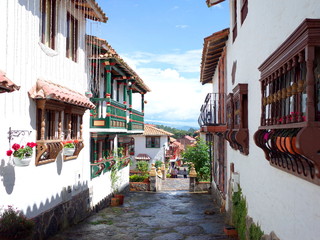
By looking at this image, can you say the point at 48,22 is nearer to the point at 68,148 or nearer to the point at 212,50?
the point at 68,148

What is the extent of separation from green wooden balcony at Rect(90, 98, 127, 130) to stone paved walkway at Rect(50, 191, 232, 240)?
3.69 meters

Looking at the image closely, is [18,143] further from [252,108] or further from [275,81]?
[275,81]

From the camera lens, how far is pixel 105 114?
14523mm

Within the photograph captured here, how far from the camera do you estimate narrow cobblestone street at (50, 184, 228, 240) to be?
10445mm

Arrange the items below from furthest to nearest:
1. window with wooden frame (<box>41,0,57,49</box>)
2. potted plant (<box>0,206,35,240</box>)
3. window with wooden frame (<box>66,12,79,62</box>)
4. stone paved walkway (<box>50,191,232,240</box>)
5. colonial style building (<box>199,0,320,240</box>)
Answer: window with wooden frame (<box>66,12,79,62</box>) < stone paved walkway (<box>50,191,232,240</box>) < window with wooden frame (<box>41,0,57,49</box>) < potted plant (<box>0,206,35,240</box>) < colonial style building (<box>199,0,320,240</box>)

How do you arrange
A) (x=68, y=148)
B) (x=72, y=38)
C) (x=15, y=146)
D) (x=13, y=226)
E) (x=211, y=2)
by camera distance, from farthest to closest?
(x=72, y=38) → (x=211, y=2) → (x=68, y=148) → (x=15, y=146) → (x=13, y=226)

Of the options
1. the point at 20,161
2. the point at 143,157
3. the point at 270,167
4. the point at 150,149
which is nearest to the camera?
the point at 270,167

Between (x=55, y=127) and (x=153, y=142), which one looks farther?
(x=153, y=142)

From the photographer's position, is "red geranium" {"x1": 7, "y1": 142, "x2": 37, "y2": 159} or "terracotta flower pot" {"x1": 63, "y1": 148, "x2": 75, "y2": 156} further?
"terracotta flower pot" {"x1": 63, "y1": 148, "x2": 75, "y2": 156}

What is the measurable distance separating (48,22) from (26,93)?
2570 millimetres

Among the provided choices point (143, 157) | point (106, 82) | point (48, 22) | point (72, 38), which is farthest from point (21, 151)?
point (143, 157)

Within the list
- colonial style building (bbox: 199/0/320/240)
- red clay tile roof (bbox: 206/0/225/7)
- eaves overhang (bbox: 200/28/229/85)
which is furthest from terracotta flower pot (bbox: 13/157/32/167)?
red clay tile roof (bbox: 206/0/225/7)

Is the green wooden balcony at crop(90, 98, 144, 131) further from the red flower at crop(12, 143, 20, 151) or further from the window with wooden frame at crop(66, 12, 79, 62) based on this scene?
the red flower at crop(12, 143, 20, 151)

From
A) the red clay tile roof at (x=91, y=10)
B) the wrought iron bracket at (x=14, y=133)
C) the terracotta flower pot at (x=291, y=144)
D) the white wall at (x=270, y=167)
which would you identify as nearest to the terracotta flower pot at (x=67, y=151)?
the wrought iron bracket at (x=14, y=133)
